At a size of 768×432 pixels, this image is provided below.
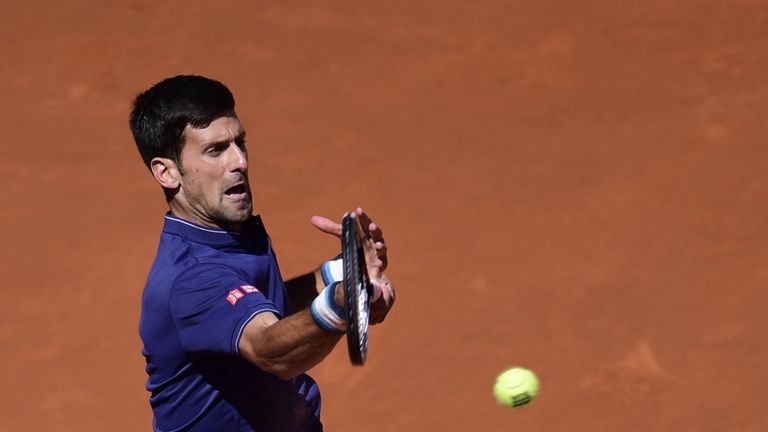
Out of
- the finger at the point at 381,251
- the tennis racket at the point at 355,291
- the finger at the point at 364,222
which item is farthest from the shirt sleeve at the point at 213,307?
the finger at the point at 381,251

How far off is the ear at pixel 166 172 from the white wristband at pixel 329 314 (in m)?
1.19

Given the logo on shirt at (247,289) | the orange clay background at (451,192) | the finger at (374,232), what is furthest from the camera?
the orange clay background at (451,192)

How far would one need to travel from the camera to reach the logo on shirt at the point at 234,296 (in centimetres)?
429

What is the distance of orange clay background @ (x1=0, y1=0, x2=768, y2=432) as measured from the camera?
27.8 feet

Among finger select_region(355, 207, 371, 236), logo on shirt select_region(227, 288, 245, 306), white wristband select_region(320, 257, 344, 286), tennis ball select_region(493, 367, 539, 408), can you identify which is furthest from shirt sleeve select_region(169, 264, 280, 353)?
tennis ball select_region(493, 367, 539, 408)


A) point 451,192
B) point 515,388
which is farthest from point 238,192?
point 451,192

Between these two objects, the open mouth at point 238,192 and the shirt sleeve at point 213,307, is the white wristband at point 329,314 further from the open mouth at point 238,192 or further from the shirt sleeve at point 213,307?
the open mouth at point 238,192

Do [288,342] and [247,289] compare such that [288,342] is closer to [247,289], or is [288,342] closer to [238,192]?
[247,289]

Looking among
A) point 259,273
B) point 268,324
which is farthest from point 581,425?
point 268,324

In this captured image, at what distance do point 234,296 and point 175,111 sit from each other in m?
0.91

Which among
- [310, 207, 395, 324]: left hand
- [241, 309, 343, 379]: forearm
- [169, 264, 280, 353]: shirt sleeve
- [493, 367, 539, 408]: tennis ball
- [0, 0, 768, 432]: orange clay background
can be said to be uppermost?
[0, 0, 768, 432]: orange clay background

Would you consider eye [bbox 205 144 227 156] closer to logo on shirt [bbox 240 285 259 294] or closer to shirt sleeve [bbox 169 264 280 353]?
shirt sleeve [bbox 169 264 280 353]

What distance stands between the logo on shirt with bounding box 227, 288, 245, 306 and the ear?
76cm

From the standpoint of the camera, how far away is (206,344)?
436 centimetres
